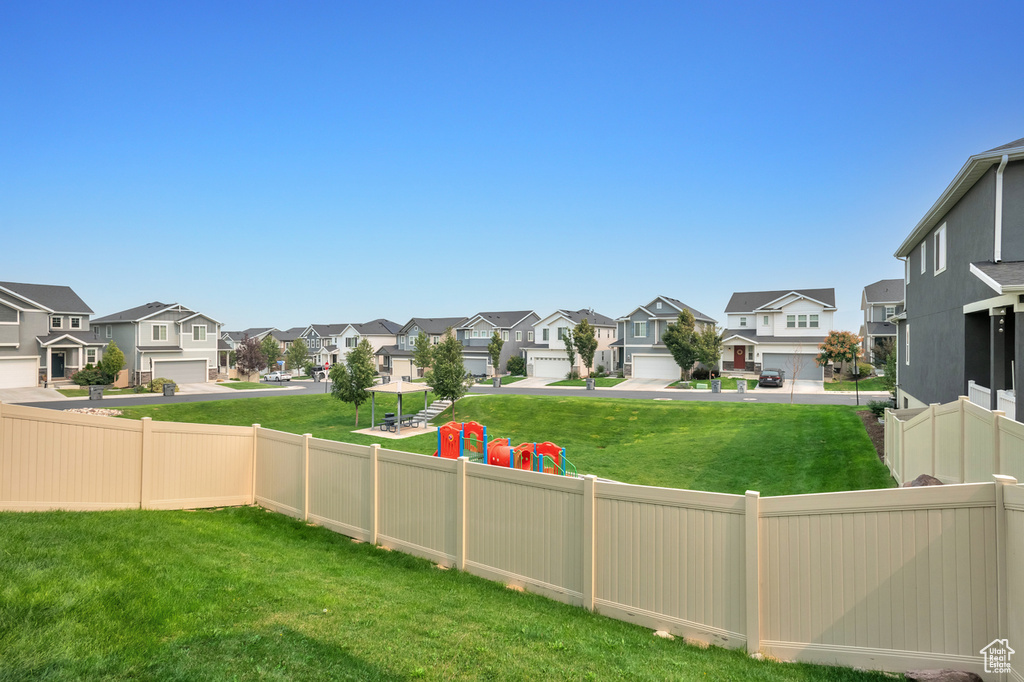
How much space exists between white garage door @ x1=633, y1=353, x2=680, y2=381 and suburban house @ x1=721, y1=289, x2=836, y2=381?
412 centimetres

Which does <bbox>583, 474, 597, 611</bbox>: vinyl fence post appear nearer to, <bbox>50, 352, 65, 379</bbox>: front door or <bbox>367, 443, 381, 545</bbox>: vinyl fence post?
<bbox>367, 443, 381, 545</bbox>: vinyl fence post

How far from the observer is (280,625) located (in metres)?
5.22

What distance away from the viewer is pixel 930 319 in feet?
53.6

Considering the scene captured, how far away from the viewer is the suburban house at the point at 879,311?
44.1m

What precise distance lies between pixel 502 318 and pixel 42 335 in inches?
1574

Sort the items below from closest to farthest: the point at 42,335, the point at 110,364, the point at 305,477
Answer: the point at 305,477, the point at 110,364, the point at 42,335

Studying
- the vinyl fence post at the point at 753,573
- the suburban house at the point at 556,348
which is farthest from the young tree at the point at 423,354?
the vinyl fence post at the point at 753,573

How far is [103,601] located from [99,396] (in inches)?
1415

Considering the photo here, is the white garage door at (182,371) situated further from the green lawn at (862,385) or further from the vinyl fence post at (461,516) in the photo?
the green lawn at (862,385)

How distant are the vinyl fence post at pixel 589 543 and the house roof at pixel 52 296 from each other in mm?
52611

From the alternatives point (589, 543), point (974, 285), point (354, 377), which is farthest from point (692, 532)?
point (354, 377)

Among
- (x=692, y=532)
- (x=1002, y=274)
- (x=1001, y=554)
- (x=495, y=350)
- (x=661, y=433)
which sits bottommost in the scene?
(x=661, y=433)

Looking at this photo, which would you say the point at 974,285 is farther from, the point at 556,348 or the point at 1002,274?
the point at 556,348

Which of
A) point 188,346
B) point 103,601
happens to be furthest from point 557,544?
point 188,346
